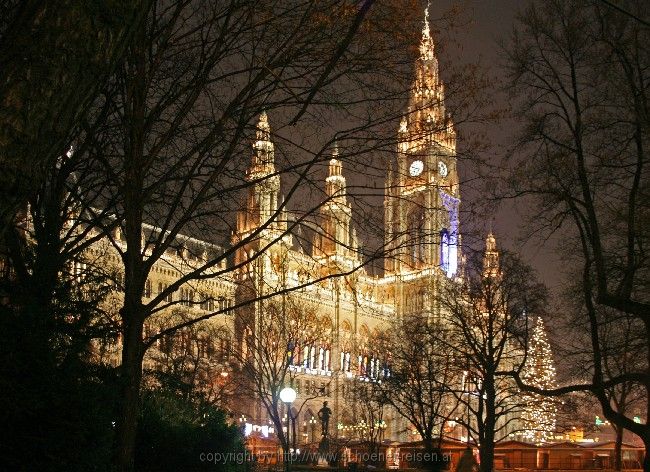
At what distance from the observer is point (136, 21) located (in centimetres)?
452

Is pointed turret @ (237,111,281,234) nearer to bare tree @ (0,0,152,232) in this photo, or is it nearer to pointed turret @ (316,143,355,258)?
pointed turret @ (316,143,355,258)

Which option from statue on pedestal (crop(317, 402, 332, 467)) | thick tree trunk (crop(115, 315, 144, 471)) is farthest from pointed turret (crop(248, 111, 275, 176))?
statue on pedestal (crop(317, 402, 332, 467))

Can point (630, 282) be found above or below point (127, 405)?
above

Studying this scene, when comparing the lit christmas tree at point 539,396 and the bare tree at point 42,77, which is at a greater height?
the bare tree at point 42,77

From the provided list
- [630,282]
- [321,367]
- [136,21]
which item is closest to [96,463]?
[136,21]

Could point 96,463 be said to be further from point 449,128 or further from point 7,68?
point 449,128

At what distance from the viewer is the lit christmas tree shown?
3338 cm

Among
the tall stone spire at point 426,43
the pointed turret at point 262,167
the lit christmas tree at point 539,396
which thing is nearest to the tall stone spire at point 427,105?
the tall stone spire at point 426,43

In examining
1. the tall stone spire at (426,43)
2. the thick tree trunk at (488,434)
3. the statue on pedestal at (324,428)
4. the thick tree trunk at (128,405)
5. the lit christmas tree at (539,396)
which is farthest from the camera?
the lit christmas tree at (539,396)

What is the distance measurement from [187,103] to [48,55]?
6.63 meters

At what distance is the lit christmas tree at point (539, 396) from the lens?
33.4 meters

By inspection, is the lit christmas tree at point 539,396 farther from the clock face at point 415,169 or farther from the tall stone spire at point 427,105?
the tall stone spire at point 427,105

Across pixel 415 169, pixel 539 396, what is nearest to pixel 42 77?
pixel 415 169

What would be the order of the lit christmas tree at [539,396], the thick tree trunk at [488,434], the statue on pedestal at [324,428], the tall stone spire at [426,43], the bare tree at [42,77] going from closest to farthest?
1. the bare tree at [42,77]
2. the tall stone spire at [426,43]
3. the thick tree trunk at [488,434]
4. the statue on pedestal at [324,428]
5. the lit christmas tree at [539,396]
